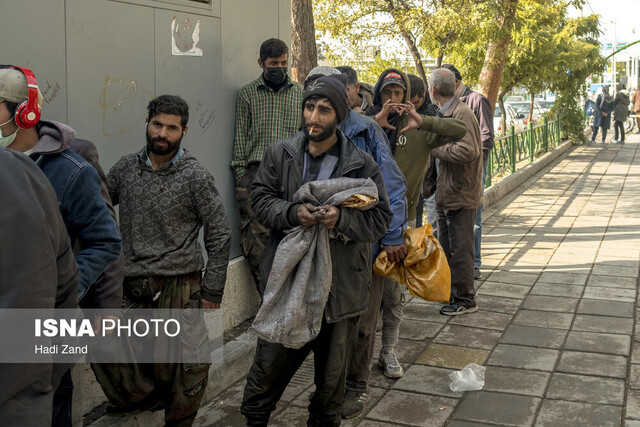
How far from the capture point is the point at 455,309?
6637mm

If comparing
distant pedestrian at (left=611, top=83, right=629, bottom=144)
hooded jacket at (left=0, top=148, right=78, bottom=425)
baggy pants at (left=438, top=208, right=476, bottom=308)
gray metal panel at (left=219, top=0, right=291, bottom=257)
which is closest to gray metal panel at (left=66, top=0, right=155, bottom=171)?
gray metal panel at (left=219, top=0, right=291, bottom=257)

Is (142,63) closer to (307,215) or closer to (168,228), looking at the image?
(168,228)

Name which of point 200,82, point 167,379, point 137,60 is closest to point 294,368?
point 167,379

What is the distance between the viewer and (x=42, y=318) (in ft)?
A: 7.22

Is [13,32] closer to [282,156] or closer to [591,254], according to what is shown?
[282,156]

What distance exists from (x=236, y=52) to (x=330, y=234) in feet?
8.71

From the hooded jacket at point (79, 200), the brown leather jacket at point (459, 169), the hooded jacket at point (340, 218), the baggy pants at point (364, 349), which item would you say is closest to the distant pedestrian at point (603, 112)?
the brown leather jacket at point (459, 169)

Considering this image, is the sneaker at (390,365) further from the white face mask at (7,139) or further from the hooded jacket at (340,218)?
the white face mask at (7,139)

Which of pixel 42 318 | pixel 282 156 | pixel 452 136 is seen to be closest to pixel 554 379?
pixel 452 136

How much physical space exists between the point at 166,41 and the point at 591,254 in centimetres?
584

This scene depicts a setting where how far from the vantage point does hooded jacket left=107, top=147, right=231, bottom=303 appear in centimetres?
393

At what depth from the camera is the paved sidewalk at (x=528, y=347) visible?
15.1ft

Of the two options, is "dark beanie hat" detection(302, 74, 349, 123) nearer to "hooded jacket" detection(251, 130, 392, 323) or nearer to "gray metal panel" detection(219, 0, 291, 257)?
"hooded jacket" detection(251, 130, 392, 323)

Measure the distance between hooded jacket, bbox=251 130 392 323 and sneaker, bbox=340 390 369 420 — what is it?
0.97 meters
